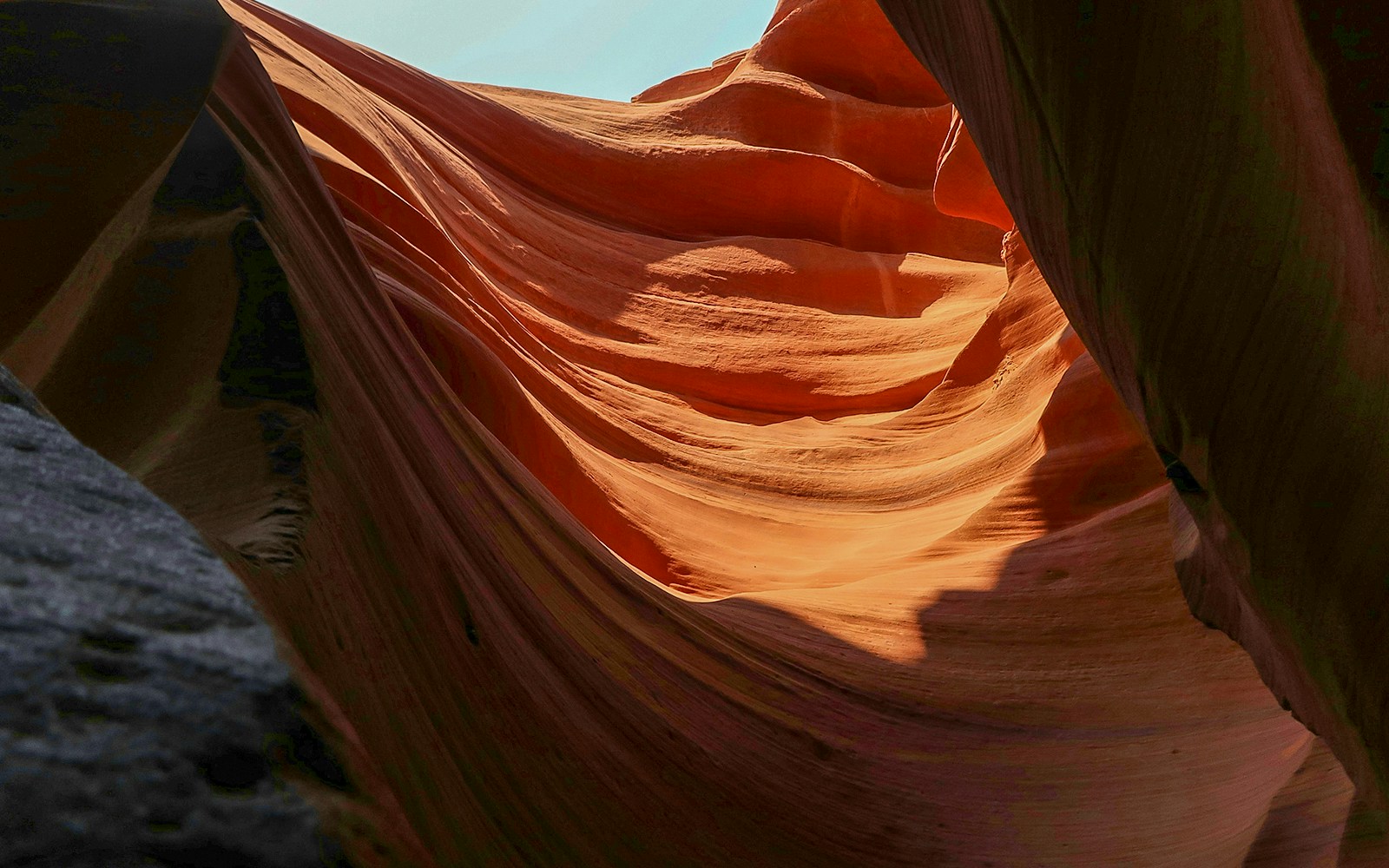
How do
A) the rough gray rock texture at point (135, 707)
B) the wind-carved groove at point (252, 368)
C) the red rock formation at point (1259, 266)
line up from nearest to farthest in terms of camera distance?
the rough gray rock texture at point (135, 707) → the wind-carved groove at point (252, 368) → the red rock formation at point (1259, 266)

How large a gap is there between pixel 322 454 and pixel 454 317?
196 cm

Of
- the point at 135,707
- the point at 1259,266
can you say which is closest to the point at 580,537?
the point at 1259,266

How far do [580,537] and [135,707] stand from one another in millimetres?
1628

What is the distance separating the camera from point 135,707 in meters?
0.53

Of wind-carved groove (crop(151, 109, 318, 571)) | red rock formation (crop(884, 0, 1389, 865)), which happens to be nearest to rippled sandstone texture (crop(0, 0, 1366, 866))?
wind-carved groove (crop(151, 109, 318, 571))

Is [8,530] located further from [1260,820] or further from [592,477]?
[592,477]

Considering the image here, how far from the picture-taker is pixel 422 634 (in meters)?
1.34

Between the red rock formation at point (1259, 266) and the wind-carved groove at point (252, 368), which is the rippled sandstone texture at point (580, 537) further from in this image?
the red rock formation at point (1259, 266)

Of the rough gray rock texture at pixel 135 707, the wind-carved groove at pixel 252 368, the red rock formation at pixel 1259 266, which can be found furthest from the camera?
the red rock formation at pixel 1259 266

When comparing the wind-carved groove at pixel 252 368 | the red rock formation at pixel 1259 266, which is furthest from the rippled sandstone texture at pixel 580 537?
the red rock formation at pixel 1259 266

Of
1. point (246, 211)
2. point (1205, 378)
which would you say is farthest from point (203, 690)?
point (1205, 378)

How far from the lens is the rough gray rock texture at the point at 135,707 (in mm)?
485

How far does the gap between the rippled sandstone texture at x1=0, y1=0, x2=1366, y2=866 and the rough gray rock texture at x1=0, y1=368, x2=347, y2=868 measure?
0.06m

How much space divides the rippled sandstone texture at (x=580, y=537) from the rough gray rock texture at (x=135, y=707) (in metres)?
0.06
